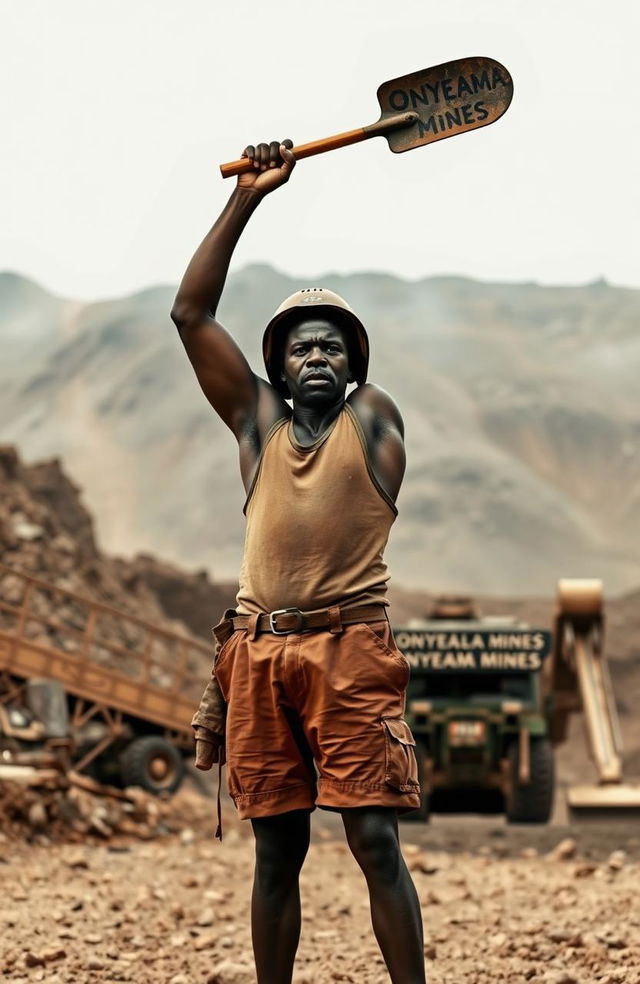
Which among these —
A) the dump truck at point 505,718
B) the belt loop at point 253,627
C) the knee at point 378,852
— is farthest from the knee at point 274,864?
the dump truck at point 505,718

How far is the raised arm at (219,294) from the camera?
416 centimetres

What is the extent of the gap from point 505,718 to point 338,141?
28.2ft

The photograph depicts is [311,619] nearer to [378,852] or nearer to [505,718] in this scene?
[378,852]

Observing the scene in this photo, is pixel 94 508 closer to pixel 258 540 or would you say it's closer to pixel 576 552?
pixel 576 552

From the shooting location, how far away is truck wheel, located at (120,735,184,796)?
1395cm

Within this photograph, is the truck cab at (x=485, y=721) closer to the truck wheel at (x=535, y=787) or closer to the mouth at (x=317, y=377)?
the truck wheel at (x=535, y=787)

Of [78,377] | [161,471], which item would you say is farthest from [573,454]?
[78,377]

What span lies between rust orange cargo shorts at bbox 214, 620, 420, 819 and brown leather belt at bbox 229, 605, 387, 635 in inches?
0.7

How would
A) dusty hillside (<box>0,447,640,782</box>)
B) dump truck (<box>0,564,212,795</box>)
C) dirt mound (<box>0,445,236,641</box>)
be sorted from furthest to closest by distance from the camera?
dusty hillside (<box>0,447,640,782</box>) < dirt mound (<box>0,445,236,641</box>) < dump truck (<box>0,564,212,795</box>)

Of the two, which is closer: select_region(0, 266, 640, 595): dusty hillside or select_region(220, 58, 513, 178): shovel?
select_region(220, 58, 513, 178): shovel

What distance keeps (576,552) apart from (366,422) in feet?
202

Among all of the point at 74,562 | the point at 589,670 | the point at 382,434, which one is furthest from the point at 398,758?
the point at 74,562

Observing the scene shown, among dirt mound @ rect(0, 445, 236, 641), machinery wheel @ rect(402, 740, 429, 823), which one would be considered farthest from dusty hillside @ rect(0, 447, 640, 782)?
machinery wheel @ rect(402, 740, 429, 823)

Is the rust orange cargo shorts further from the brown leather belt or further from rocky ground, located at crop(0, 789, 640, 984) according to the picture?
rocky ground, located at crop(0, 789, 640, 984)
